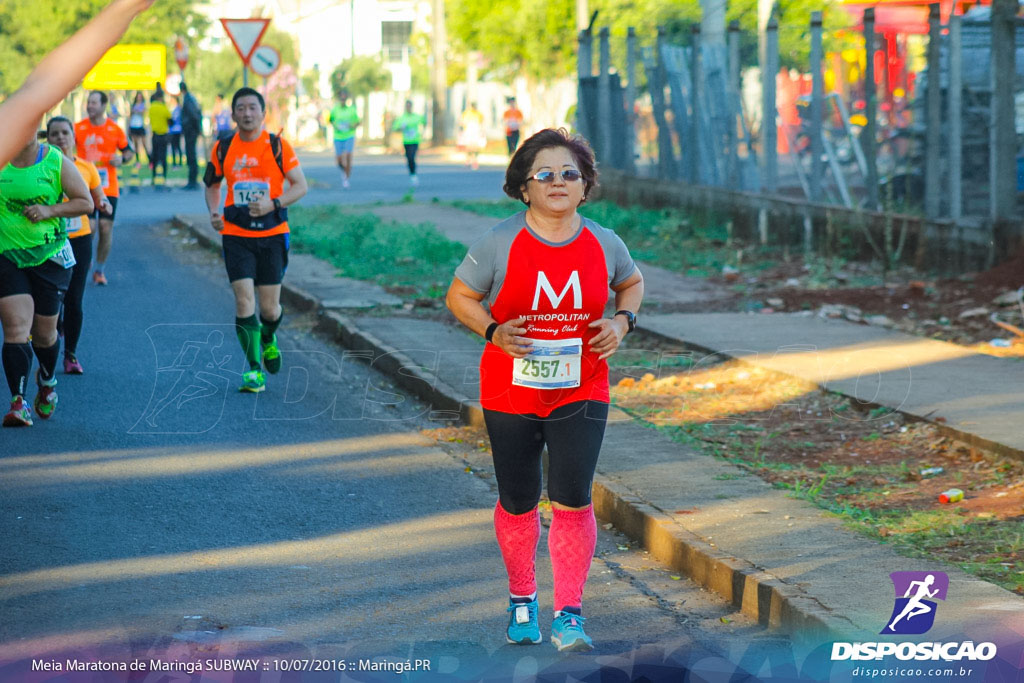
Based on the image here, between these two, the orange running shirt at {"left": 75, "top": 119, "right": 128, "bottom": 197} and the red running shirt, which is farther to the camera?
the orange running shirt at {"left": 75, "top": 119, "right": 128, "bottom": 197}

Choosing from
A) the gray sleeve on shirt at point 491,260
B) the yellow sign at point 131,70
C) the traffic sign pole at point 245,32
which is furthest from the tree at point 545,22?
the gray sleeve on shirt at point 491,260

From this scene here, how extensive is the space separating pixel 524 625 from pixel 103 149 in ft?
35.3

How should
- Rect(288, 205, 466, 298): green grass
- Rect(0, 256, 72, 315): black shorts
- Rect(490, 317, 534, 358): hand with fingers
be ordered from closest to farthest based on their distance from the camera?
Rect(490, 317, 534, 358): hand with fingers → Rect(0, 256, 72, 315): black shorts → Rect(288, 205, 466, 298): green grass

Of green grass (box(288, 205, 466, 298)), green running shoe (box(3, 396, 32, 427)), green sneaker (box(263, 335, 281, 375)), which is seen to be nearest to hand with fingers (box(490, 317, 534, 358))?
green running shoe (box(3, 396, 32, 427))

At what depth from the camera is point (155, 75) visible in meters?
49.5

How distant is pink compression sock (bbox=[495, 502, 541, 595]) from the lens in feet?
16.0

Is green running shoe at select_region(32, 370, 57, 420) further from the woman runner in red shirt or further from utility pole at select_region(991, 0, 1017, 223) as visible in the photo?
utility pole at select_region(991, 0, 1017, 223)

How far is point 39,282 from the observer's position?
8.19 metres

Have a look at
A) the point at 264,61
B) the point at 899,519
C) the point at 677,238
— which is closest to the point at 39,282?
the point at 899,519

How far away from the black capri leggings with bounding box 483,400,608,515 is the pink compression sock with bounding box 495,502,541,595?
0.11 meters

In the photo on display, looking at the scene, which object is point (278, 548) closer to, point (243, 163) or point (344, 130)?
point (243, 163)

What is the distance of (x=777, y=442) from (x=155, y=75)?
44.9 metres

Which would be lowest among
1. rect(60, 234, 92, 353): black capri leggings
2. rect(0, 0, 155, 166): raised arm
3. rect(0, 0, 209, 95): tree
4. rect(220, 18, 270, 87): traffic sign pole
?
rect(60, 234, 92, 353): black capri leggings

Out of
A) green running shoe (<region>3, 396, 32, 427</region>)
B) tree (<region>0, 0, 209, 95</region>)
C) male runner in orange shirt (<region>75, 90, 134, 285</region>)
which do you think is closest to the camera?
green running shoe (<region>3, 396, 32, 427</region>)
